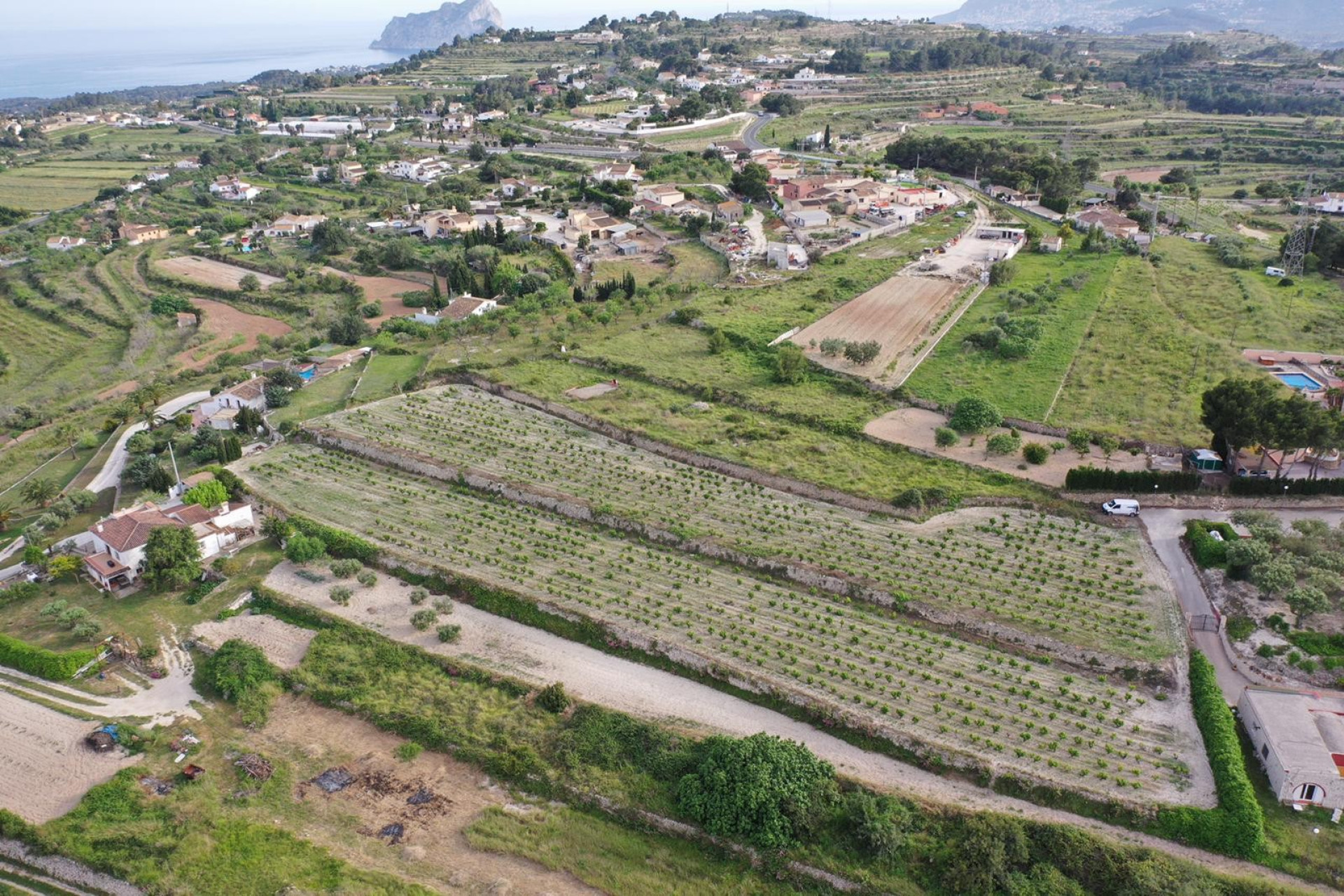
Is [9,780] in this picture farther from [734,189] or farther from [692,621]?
[734,189]

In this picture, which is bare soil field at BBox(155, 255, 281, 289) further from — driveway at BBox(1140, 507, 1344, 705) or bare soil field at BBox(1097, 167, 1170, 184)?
bare soil field at BBox(1097, 167, 1170, 184)

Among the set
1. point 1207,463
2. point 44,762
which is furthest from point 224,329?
point 1207,463

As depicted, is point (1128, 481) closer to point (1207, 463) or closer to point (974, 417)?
point (1207, 463)

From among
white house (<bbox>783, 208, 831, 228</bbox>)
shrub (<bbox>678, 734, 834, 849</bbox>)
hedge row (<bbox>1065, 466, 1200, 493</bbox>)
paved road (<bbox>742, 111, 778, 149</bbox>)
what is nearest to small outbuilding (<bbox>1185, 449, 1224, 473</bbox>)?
hedge row (<bbox>1065, 466, 1200, 493</bbox>)

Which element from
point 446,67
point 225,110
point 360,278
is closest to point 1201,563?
point 360,278

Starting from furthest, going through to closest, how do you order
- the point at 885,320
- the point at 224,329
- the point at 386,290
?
the point at 386,290 < the point at 224,329 < the point at 885,320

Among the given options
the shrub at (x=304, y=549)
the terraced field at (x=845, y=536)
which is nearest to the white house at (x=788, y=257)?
the terraced field at (x=845, y=536)

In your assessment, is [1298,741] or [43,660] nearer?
[1298,741]
